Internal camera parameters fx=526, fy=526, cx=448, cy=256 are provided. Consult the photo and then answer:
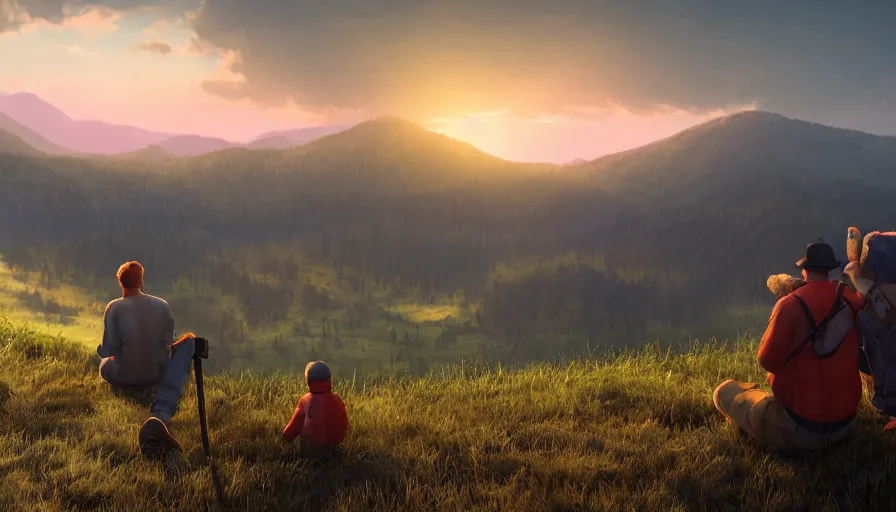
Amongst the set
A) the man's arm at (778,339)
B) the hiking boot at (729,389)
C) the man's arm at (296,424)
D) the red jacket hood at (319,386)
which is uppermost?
the man's arm at (778,339)

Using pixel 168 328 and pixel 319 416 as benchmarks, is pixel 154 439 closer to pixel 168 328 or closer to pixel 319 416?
pixel 319 416

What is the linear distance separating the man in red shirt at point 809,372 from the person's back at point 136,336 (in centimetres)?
779

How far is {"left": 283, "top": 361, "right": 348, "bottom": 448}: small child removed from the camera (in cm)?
548

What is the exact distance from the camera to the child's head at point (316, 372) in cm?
561

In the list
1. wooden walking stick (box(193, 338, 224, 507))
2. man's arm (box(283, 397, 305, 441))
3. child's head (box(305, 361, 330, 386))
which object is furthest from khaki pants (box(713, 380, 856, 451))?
wooden walking stick (box(193, 338, 224, 507))

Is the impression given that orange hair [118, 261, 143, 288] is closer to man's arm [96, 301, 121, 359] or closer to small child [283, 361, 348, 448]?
man's arm [96, 301, 121, 359]

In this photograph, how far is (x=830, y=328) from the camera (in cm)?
510

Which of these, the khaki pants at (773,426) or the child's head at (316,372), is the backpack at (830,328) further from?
the child's head at (316,372)

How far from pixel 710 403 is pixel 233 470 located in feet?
18.7

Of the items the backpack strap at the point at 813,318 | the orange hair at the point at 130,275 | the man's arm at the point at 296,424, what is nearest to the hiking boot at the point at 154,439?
the man's arm at the point at 296,424

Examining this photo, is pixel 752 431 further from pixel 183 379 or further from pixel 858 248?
pixel 183 379

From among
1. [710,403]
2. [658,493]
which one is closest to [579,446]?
[658,493]

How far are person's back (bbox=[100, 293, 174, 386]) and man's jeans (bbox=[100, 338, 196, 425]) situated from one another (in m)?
1.34

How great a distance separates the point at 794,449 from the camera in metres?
5.27
